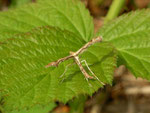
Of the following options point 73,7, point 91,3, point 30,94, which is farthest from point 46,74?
point 91,3

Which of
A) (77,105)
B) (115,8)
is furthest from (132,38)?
(77,105)

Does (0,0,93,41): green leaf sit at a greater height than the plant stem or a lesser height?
greater

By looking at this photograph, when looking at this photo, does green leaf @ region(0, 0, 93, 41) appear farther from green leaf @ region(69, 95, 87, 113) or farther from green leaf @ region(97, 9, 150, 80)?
green leaf @ region(69, 95, 87, 113)

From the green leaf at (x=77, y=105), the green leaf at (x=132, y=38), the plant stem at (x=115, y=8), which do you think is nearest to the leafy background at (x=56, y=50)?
the green leaf at (x=132, y=38)

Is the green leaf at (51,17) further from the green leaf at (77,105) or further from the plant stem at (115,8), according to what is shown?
the green leaf at (77,105)

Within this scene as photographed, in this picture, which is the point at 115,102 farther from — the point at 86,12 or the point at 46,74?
the point at 46,74

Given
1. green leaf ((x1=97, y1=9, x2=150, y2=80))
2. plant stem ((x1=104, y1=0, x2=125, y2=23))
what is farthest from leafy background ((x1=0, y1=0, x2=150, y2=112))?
plant stem ((x1=104, y1=0, x2=125, y2=23))

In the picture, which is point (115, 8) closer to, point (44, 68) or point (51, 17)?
point (51, 17)
